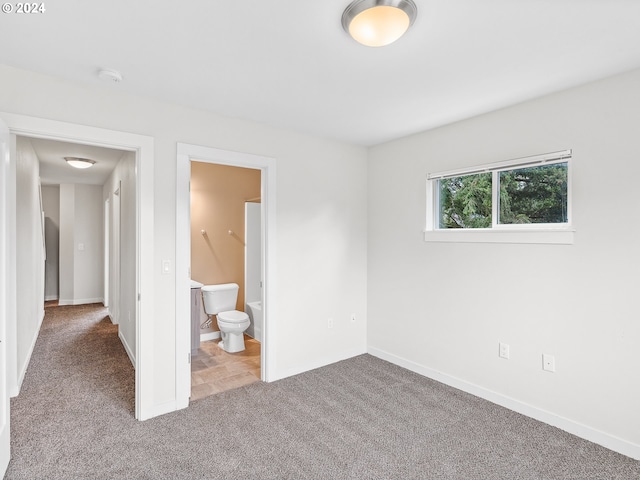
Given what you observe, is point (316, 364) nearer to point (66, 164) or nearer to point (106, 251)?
point (66, 164)

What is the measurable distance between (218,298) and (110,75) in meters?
2.74

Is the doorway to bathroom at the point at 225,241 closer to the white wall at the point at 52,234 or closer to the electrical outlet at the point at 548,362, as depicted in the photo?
the electrical outlet at the point at 548,362

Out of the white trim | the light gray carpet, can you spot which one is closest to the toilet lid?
the light gray carpet

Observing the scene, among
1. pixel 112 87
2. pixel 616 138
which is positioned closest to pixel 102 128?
A: pixel 112 87

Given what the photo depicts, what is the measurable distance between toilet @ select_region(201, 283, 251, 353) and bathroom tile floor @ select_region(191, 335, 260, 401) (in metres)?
0.12

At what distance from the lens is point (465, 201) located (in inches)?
127

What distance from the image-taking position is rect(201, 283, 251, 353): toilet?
402 cm

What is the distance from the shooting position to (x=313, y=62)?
2.09 meters

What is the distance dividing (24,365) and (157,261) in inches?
80.4

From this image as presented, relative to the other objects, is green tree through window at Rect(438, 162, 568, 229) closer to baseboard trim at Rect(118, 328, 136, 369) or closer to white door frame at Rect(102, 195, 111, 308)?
baseboard trim at Rect(118, 328, 136, 369)

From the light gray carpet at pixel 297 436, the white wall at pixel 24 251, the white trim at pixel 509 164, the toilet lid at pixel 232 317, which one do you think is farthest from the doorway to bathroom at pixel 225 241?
the white trim at pixel 509 164

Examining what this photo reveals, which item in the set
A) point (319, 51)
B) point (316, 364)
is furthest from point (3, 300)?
point (316, 364)

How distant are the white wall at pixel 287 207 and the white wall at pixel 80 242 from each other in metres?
5.35

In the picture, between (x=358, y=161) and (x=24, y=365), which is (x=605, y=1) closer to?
(x=358, y=161)
